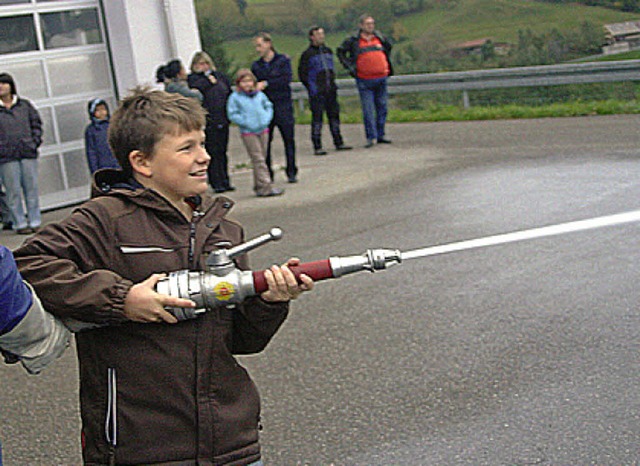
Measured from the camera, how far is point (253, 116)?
1352 centimetres

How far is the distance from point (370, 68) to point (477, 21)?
7.60 m

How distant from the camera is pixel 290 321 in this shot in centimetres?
779

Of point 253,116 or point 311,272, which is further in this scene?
point 253,116

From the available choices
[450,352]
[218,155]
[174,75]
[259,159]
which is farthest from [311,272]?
[218,155]

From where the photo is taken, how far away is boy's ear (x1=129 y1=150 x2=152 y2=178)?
334 centimetres

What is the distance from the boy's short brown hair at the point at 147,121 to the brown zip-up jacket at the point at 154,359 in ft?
0.46

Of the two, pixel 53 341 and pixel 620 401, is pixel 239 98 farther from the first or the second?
pixel 53 341

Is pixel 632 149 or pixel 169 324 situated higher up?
Answer: pixel 169 324

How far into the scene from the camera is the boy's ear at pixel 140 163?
11.0ft

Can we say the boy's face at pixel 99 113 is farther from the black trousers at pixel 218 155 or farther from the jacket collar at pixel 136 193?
the jacket collar at pixel 136 193

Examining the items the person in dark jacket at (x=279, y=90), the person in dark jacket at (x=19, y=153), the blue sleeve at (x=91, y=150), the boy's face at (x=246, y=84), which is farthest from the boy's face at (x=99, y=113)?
the person in dark jacket at (x=279, y=90)

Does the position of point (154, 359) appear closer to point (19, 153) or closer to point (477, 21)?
point (19, 153)

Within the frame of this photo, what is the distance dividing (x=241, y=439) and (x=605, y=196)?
841 centimetres

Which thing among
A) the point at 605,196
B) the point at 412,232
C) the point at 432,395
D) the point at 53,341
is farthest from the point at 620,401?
the point at 605,196
